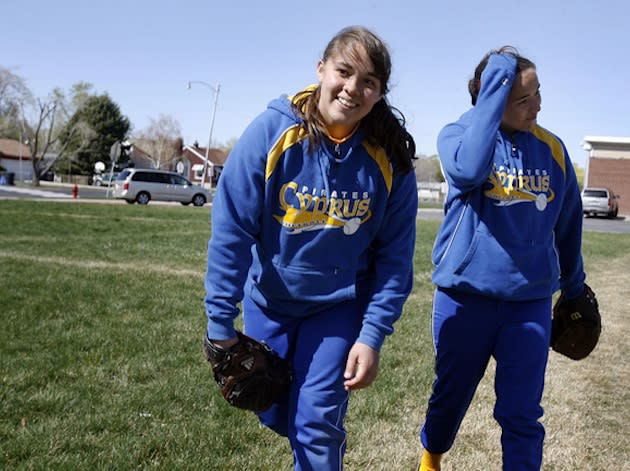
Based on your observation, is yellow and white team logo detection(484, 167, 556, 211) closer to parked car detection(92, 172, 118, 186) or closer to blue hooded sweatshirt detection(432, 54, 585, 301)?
blue hooded sweatshirt detection(432, 54, 585, 301)

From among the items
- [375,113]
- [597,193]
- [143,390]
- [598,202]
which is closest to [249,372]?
[375,113]

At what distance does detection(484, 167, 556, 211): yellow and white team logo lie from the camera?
2715mm

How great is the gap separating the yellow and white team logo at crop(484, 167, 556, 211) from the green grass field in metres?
1.44

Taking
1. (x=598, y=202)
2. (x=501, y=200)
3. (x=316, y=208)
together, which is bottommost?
(x=316, y=208)

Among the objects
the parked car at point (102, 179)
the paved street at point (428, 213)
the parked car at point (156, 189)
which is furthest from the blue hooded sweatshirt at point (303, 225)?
the parked car at point (102, 179)

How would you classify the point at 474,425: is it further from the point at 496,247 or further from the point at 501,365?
the point at 496,247

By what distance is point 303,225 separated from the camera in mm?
2311

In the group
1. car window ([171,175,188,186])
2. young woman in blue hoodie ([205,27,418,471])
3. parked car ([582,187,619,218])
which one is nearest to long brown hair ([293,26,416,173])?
young woman in blue hoodie ([205,27,418,471])

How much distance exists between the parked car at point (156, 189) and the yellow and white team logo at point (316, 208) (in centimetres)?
2655

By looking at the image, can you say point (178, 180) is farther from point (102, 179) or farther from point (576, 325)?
point (102, 179)

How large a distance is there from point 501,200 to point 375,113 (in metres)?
0.73

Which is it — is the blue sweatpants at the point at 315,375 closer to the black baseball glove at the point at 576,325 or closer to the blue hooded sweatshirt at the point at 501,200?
the blue hooded sweatshirt at the point at 501,200

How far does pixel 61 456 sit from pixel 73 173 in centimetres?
6786

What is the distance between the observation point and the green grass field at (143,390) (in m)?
3.20
